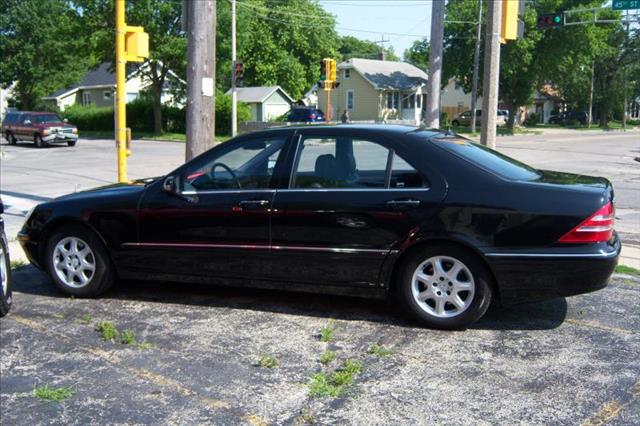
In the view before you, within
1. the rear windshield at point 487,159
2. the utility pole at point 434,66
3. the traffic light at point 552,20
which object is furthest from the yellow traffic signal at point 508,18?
the traffic light at point 552,20

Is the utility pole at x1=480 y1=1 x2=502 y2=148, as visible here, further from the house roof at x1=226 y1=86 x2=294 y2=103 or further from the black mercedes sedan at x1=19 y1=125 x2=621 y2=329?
the house roof at x1=226 y1=86 x2=294 y2=103

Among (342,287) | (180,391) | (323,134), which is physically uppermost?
(323,134)

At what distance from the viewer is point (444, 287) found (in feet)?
16.5

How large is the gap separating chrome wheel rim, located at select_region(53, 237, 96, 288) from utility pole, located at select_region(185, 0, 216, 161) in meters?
2.96

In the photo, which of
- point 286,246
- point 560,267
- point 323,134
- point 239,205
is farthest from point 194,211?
point 560,267

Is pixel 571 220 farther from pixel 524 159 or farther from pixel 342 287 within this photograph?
pixel 524 159

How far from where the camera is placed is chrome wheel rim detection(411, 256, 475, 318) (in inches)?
196

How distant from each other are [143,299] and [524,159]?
2176 cm

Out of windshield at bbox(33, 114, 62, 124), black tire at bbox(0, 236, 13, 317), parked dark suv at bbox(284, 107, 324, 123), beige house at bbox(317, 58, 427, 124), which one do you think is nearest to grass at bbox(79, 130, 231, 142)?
parked dark suv at bbox(284, 107, 324, 123)

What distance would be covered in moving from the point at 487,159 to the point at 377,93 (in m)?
58.8

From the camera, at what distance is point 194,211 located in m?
5.64

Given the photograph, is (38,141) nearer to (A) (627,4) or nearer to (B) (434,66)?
(B) (434,66)

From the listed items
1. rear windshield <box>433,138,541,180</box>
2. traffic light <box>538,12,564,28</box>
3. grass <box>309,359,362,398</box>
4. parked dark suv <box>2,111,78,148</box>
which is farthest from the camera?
parked dark suv <box>2,111,78,148</box>

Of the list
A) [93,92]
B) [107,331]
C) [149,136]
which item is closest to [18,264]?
[107,331]
